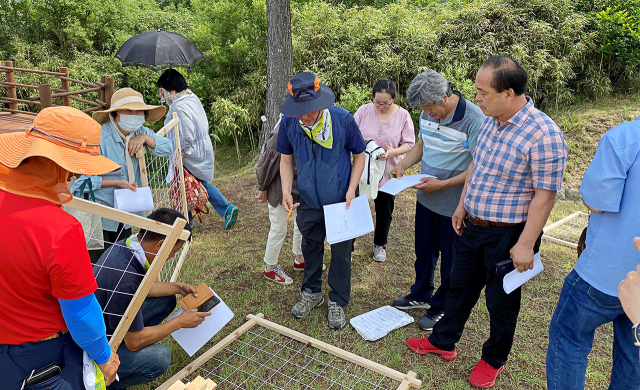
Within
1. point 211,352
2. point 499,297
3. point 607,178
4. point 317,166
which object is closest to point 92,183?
point 211,352

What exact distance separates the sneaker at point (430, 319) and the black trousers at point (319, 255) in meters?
0.59

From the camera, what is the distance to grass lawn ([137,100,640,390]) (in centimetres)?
286

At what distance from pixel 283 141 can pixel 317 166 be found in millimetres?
338

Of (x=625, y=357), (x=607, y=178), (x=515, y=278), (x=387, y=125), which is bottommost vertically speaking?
(x=625, y=357)

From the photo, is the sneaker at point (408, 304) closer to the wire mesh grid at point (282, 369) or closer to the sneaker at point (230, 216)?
the wire mesh grid at point (282, 369)

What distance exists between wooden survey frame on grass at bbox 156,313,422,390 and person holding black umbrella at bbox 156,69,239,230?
2.09 m

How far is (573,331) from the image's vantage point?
6.93 feet

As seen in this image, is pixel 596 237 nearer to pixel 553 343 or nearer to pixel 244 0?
pixel 553 343

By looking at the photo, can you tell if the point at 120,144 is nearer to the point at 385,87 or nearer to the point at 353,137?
the point at 353,137

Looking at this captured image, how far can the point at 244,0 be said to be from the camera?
960 centimetres

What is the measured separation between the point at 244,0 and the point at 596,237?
30.6 feet

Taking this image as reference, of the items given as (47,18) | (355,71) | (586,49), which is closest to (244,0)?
(355,71)

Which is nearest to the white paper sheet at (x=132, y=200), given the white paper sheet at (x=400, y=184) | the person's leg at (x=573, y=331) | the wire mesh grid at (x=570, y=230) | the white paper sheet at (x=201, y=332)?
the white paper sheet at (x=201, y=332)

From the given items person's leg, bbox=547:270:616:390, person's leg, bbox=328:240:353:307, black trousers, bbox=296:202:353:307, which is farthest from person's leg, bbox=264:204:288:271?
person's leg, bbox=547:270:616:390
